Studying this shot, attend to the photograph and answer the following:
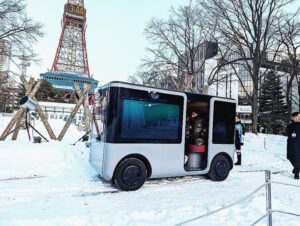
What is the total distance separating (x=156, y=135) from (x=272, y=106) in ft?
164

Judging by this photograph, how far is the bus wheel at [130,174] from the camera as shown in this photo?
19.9 feet

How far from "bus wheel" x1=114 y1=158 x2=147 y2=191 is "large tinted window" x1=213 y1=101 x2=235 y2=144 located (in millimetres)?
2360

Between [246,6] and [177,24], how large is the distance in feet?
24.1

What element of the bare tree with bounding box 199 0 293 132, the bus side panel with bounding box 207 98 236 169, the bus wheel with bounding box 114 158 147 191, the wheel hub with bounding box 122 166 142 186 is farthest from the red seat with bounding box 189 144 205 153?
the bare tree with bounding box 199 0 293 132

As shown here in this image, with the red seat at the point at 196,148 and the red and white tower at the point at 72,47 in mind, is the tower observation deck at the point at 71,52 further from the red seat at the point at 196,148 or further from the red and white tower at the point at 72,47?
the red seat at the point at 196,148

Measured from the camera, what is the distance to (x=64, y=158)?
30.0 feet

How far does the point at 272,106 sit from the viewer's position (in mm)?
51188

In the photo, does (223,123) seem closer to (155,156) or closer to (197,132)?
(197,132)

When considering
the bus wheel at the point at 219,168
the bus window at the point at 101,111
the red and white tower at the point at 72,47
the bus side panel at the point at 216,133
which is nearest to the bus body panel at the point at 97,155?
the bus window at the point at 101,111

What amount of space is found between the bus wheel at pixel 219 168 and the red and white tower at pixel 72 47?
79520mm

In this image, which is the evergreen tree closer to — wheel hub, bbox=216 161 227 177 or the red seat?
wheel hub, bbox=216 161 227 177

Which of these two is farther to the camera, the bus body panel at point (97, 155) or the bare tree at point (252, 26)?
the bare tree at point (252, 26)

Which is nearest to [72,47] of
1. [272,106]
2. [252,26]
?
[272,106]

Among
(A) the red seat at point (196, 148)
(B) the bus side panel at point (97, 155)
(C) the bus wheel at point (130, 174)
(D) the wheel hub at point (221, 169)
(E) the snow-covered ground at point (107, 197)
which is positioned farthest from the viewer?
(D) the wheel hub at point (221, 169)
